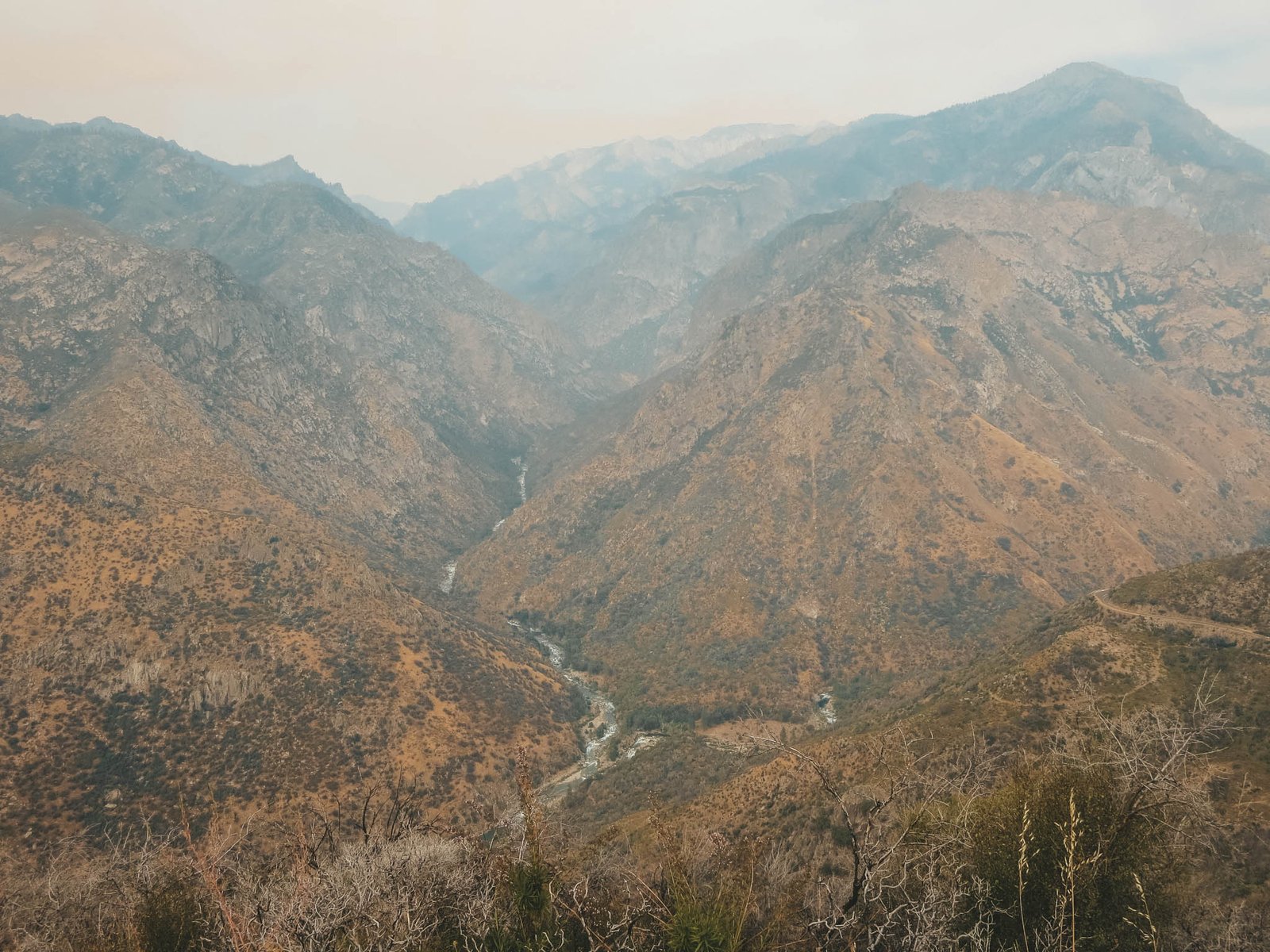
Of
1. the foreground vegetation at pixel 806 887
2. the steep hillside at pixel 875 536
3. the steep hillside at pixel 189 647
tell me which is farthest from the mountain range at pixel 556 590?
the foreground vegetation at pixel 806 887

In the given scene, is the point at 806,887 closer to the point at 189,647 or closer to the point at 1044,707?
the point at 1044,707

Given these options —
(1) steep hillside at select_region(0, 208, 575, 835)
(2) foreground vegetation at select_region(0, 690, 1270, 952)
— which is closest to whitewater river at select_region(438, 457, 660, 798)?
(1) steep hillside at select_region(0, 208, 575, 835)

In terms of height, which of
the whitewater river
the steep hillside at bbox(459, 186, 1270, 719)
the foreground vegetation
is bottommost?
the whitewater river

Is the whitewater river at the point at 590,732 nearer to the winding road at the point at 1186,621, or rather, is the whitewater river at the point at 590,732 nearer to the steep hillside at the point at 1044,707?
the steep hillside at the point at 1044,707

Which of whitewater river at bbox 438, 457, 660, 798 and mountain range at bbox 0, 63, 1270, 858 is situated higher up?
mountain range at bbox 0, 63, 1270, 858

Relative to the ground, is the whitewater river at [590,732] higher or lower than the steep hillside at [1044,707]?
lower

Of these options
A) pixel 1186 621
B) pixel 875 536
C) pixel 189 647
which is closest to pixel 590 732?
pixel 189 647

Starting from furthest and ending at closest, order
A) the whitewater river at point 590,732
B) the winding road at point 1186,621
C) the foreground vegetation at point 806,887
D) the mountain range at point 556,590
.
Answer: the whitewater river at point 590,732 < the mountain range at point 556,590 < the winding road at point 1186,621 < the foreground vegetation at point 806,887

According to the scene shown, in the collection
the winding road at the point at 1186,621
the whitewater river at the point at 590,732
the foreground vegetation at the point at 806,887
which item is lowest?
the whitewater river at the point at 590,732

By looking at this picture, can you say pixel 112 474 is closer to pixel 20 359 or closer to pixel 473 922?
pixel 20 359

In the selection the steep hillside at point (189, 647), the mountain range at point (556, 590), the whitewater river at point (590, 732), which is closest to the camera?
the steep hillside at point (189, 647)

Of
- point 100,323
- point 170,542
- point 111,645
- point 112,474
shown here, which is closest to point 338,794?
point 111,645

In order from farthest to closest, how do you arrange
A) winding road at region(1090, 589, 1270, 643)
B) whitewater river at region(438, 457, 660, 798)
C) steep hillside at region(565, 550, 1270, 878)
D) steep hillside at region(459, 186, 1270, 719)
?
steep hillside at region(459, 186, 1270, 719) < whitewater river at region(438, 457, 660, 798) < winding road at region(1090, 589, 1270, 643) < steep hillside at region(565, 550, 1270, 878)

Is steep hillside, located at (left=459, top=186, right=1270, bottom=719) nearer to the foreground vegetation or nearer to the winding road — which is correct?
the winding road
